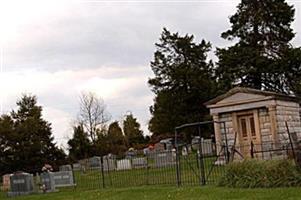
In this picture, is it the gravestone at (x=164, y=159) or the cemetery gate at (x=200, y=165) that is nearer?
the cemetery gate at (x=200, y=165)

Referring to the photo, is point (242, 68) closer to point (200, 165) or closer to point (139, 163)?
point (139, 163)

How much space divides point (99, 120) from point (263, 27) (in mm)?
21635

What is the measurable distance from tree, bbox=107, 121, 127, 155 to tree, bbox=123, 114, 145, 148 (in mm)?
1883

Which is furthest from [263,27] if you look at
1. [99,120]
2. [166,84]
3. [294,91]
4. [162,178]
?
[162,178]

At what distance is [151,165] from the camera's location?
31.9m

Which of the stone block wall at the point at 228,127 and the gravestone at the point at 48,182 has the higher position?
the stone block wall at the point at 228,127

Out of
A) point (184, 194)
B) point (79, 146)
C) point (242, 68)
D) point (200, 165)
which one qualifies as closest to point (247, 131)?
point (200, 165)

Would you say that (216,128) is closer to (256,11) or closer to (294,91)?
(294,91)

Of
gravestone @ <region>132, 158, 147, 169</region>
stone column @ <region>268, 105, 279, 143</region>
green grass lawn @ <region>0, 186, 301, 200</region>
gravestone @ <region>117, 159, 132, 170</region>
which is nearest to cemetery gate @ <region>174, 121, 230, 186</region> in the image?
green grass lawn @ <region>0, 186, 301, 200</region>

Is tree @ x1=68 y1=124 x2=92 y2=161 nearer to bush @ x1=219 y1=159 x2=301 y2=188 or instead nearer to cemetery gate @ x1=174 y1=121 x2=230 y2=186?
cemetery gate @ x1=174 y1=121 x2=230 y2=186

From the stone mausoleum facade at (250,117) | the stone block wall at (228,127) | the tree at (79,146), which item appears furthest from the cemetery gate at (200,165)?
the tree at (79,146)

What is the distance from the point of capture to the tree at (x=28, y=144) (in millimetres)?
48438

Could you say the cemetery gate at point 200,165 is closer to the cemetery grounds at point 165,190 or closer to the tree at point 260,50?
the cemetery grounds at point 165,190

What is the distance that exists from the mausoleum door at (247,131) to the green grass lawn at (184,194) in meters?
10.7
